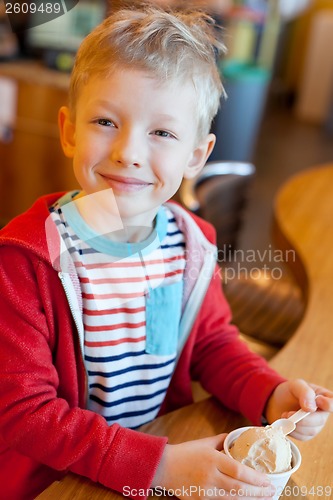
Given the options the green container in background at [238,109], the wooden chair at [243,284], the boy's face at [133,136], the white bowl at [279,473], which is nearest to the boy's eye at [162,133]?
the boy's face at [133,136]

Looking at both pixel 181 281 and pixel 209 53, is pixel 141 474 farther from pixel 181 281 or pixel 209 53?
pixel 209 53

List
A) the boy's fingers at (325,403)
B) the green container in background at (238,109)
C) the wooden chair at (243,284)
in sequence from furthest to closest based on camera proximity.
Answer: the green container in background at (238,109) → the wooden chair at (243,284) → the boy's fingers at (325,403)

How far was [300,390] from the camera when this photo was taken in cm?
83

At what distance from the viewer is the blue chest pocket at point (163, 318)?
88cm

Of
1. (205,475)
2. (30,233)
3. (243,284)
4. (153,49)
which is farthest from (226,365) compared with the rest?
(243,284)

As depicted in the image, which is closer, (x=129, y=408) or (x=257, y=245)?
(x=129, y=408)

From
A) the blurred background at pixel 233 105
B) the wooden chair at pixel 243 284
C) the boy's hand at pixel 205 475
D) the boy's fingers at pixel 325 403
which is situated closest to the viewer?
the boy's hand at pixel 205 475

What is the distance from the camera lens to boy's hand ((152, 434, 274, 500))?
67 centimetres

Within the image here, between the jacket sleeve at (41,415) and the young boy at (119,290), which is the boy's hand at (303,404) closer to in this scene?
the young boy at (119,290)

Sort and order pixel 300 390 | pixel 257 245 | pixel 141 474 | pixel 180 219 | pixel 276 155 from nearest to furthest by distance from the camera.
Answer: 1. pixel 141 474
2. pixel 300 390
3. pixel 180 219
4. pixel 257 245
5. pixel 276 155

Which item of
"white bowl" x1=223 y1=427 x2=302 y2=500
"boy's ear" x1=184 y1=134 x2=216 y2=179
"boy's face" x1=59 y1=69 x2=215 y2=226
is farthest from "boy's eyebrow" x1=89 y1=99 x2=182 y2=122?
"white bowl" x1=223 y1=427 x2=302 y2=500

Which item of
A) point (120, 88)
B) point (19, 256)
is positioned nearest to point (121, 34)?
point (120, 88)

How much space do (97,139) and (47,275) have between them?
18 cm

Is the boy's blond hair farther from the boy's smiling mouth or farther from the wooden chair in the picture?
the wooden chair
